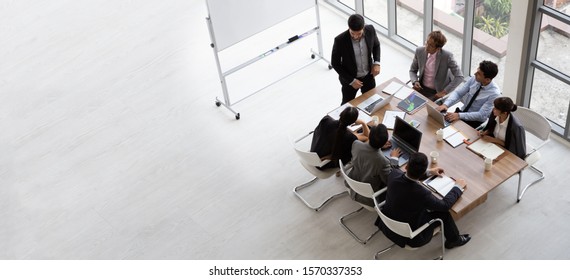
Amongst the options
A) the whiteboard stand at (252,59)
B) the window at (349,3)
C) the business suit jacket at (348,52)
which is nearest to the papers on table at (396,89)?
the business suit jacket at (348,52)

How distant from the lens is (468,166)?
6.43 m

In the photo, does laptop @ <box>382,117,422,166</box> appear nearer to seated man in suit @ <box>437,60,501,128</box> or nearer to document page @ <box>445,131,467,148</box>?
document page @ <box>445,131,467,148</box>

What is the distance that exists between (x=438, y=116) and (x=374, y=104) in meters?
0.71

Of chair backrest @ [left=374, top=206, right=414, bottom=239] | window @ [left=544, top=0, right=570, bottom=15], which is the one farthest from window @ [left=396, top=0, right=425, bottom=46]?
chair backrest @ [left=374, top=206, right=414, bottom=239]

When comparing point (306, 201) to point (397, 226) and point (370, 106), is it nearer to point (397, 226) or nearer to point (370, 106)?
point (370, 106)

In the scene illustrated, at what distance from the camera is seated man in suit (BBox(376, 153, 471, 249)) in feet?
18.8

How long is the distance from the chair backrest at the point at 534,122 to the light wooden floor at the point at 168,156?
58 centimetres

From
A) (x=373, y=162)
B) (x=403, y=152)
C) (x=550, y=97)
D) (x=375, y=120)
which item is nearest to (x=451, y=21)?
(x=550, y=97)

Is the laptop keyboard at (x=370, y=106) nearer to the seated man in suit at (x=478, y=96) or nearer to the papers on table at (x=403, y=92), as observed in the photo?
the papers on table at (x=403, y=92)

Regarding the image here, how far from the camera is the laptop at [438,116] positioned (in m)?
6.79

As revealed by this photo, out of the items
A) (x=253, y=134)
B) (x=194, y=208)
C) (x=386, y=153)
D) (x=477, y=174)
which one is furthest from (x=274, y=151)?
(x=477, y=174)

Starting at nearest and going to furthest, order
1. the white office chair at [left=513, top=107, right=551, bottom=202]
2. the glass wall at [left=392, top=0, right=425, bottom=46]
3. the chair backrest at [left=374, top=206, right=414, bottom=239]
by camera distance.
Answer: the chair backrest at [left=374, top=206, right=414, bottom=239]
the white office chair at [left=513, top=107, right=551, bottom=202]
the glass wall at [left=392, top=0, right=425, bottom=46]

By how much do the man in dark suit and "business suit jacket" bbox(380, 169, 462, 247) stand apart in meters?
1.88

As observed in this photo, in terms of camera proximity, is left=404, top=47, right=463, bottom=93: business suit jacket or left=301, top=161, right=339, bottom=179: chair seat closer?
left=301, top=161, right=339, bottom=179: chair seat
